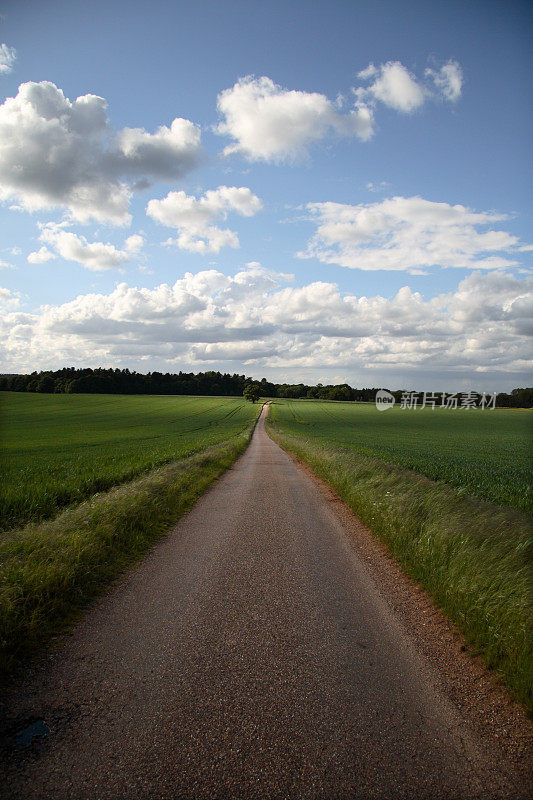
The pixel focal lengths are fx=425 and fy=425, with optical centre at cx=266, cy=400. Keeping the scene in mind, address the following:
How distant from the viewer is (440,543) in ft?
20.7

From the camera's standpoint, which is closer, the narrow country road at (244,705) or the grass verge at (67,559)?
the narrow country road at (244,705)

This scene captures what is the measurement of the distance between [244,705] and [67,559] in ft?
11.8

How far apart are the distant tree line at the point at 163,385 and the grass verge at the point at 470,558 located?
89406 mm

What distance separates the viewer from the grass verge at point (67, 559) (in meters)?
4.44

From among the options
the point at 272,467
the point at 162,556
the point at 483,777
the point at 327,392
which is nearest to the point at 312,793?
the point at 483,777

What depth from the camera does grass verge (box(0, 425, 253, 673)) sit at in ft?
14.6

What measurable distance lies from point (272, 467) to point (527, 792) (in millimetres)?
16672

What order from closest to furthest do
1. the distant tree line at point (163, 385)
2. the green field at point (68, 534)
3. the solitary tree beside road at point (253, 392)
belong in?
the green field at point (68, 534)
the distant tree line at point (163, 385)
the solitary tree beside road at point (253, 392)

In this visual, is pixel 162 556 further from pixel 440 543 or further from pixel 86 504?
pixel 440 543

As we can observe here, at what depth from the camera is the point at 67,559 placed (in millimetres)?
5902

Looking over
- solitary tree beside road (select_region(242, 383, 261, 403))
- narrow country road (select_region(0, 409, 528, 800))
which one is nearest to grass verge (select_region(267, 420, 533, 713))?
narrow country road (select_region(0, 409, 528, 800))

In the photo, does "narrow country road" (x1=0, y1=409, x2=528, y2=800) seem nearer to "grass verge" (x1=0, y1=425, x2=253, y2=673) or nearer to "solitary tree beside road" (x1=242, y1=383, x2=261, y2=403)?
"grass verge" (x1=0, y1=425, x2=253, y2=673)

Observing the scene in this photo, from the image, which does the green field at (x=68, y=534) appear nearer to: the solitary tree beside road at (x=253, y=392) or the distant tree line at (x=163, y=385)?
the distant tree line at (x=163, y=385)

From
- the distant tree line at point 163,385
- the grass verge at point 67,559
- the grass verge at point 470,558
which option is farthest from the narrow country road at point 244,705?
the distant tree line at point 163,385
